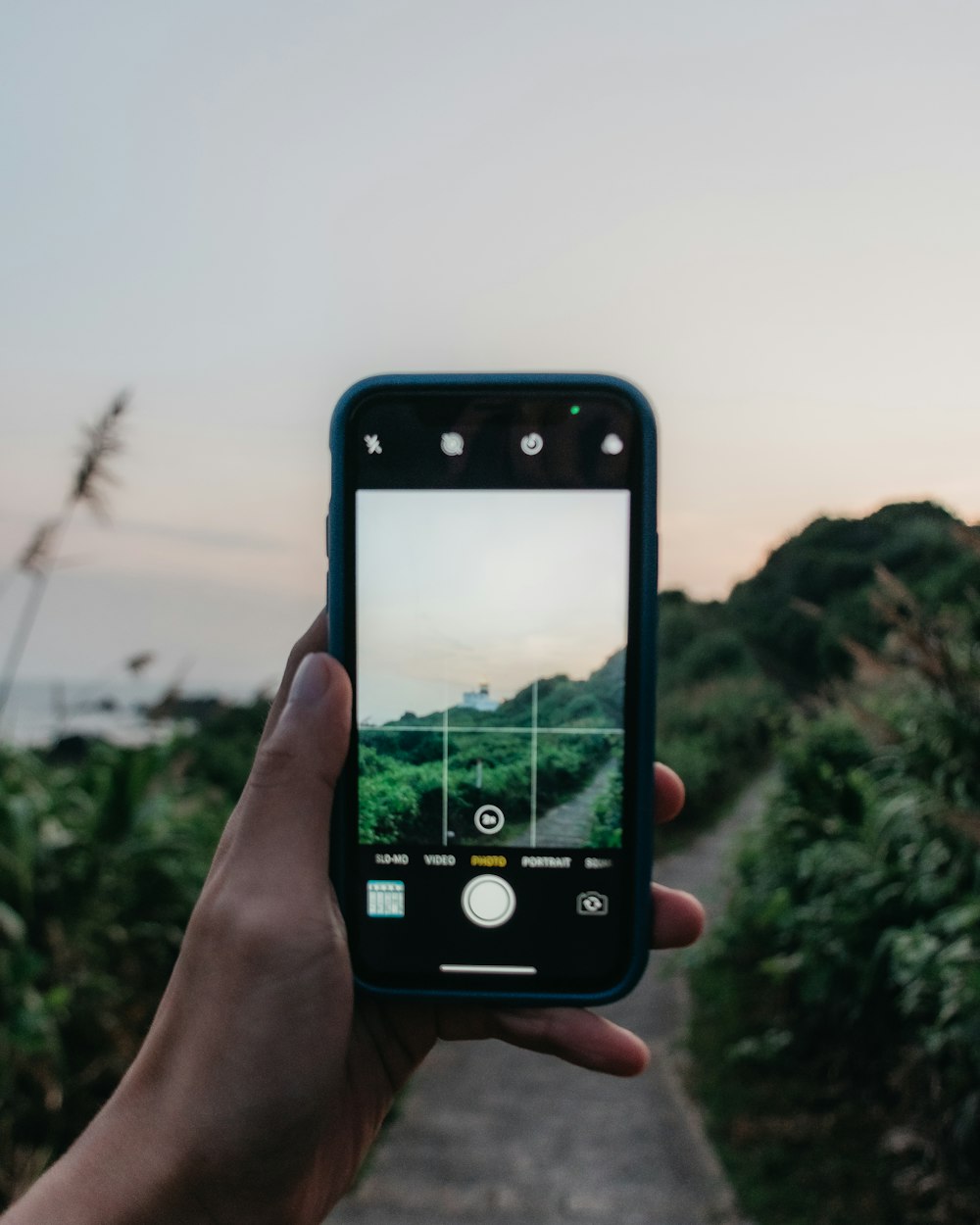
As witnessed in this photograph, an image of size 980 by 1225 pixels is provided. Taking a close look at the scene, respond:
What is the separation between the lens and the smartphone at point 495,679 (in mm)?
1689

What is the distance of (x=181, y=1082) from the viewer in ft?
5.06

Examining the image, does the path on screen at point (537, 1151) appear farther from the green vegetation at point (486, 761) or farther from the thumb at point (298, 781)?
the thumb at point (298, 781)

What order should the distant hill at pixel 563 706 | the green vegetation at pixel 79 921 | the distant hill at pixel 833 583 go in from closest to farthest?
1. the distant hill at pixel 563 706
2. the green vegetation at pixel 79 921
3. the distant hill at pixel 833 583

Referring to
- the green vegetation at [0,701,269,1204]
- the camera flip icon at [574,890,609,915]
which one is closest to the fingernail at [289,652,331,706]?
the camera flip icon at [574,890,609,915]

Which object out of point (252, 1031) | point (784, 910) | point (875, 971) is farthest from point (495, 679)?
point (784, 910)

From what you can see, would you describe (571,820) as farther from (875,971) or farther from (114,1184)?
(875,971)

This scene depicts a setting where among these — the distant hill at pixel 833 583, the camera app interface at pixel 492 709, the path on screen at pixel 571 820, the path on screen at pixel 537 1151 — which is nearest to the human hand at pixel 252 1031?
the camera app interface at pixel 492 709

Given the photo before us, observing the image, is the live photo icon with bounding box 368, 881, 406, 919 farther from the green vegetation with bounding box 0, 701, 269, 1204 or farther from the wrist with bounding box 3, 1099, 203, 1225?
the green vegetation with bounding box 0, 701, 269, 1204

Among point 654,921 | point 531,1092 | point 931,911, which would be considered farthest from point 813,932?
point 654,921

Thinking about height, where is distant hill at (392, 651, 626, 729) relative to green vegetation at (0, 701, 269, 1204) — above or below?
above

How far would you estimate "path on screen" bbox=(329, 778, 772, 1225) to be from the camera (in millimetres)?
4172

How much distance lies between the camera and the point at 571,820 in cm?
172

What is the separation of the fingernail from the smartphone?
9cm

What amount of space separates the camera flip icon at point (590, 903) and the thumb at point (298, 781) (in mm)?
395
